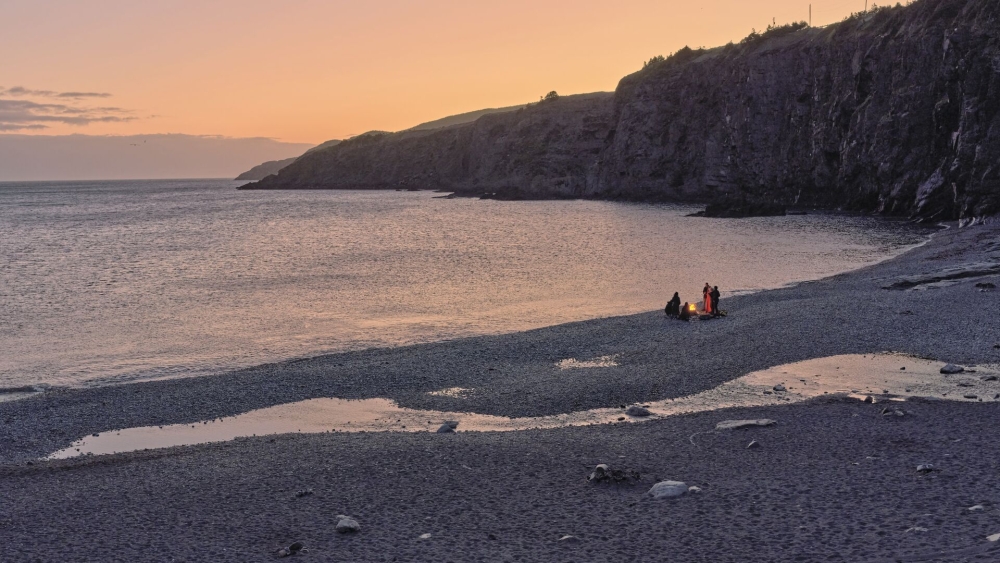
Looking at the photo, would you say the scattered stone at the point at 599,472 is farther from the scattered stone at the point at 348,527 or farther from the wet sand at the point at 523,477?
the scattered stone at the point at 348,527

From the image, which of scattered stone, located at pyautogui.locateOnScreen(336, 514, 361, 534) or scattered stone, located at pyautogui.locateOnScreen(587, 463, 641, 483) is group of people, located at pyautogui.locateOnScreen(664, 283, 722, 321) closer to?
scattered stone, located at pyautogui.locateOnScreen(587, 463, 641, 483)

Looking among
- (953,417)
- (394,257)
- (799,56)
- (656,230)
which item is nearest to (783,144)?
(799,56)

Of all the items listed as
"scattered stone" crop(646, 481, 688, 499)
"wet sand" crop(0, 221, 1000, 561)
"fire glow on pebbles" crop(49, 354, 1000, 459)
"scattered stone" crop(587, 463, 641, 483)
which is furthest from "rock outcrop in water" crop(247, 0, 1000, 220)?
"scattered stone" crop(646, 481, 688, 499)

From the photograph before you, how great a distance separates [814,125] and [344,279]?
6962 cm

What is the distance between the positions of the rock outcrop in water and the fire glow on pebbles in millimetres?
48958

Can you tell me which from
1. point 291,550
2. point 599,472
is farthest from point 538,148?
point 291,550

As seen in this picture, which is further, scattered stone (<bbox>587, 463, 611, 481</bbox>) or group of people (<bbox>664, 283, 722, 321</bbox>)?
group of people (<bbox>664, 283, 722, 321</bbox>)

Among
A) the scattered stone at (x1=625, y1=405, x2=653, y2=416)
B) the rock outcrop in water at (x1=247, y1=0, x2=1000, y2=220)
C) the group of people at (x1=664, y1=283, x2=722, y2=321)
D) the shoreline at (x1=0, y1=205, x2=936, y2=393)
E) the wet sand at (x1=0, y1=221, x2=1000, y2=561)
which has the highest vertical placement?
the rock outcrop in water at (x1=247, y1=0, x2=1000, y2=220)

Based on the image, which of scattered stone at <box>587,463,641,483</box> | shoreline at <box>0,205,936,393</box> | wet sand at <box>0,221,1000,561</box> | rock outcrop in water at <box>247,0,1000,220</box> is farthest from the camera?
rock outcrop in water at <box>247,0,1000,220</box>

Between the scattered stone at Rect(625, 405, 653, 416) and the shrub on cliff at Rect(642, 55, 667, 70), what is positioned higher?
the shrub on cliff at Rect(642, 55, 667, 70)

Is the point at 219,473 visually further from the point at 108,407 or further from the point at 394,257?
the point at 394,257

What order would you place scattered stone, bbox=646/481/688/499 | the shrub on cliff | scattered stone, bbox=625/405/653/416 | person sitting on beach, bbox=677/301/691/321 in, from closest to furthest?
scattered stone, bbox=646/481/688/499 → scattered stone, bbox=625/405/653/416 → person sitting on beach, bbox=677/301/691/321 → the shrub on cliff

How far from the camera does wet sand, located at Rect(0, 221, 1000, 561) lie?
383 inches

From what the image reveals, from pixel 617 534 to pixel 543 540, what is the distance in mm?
967
